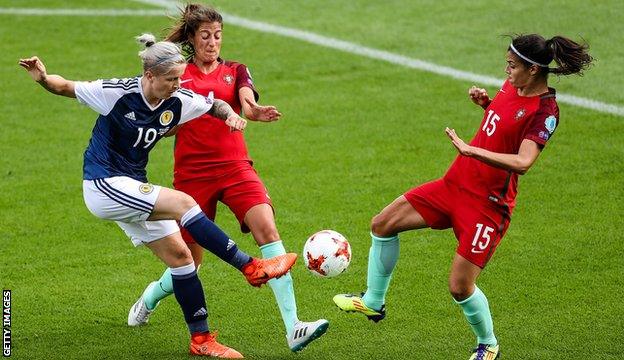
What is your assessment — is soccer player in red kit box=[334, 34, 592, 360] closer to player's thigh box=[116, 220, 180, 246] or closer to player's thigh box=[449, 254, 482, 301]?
player's thigh box=[449, 254, 482, 301]

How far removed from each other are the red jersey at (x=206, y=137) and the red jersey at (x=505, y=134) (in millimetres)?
1878

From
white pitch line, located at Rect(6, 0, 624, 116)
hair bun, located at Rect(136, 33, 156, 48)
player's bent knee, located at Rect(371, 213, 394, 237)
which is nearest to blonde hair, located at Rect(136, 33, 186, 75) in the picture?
hair bun, located at Rect(136, 33, 156, 48)

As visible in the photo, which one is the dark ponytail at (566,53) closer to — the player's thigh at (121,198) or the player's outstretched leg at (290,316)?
the player's outstretched leg at (290,316)

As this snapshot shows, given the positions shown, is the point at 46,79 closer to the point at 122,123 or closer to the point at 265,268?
the point at 122,123

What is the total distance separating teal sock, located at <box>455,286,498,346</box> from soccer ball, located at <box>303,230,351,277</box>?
0.95 meters

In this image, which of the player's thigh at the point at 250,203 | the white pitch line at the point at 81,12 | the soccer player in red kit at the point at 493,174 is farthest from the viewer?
the white pitch line at the point at 81,12

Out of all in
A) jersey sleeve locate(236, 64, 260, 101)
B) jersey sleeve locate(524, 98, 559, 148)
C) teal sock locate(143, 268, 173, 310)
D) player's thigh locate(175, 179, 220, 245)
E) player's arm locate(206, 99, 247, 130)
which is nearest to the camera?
jersey sleeve locate(524, 98, 559, 148)

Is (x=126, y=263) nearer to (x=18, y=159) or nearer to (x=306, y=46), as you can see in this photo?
(x=18, y=159)

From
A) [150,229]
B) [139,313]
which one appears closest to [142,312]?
[139,313]

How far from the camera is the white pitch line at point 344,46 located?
1508 cm

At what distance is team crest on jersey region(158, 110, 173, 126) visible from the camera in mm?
8430

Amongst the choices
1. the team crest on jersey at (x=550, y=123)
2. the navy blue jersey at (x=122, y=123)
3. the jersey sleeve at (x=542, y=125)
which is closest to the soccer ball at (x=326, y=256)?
the navy blue jersey at (x=122, y=123)

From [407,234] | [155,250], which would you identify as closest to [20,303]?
[155,250]

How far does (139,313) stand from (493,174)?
3.22 meters
